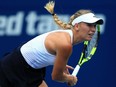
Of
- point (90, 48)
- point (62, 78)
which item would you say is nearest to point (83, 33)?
point (62, 78)

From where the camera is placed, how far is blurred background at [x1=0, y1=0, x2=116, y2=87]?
5.27 metres

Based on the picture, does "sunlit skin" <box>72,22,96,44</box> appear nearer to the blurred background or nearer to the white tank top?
the white tank top

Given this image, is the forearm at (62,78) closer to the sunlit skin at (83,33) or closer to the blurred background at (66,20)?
the sunlit skin at (83,33)

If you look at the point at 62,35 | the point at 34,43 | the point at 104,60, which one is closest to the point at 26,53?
the point at 34,43

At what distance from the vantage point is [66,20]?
5.45 metres

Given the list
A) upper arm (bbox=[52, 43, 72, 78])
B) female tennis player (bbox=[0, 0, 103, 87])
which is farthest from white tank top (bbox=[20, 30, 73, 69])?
upper arm (bbox=[52, 43, 72, 78])

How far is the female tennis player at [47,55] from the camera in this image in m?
3.41

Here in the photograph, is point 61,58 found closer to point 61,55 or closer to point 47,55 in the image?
point 61,55

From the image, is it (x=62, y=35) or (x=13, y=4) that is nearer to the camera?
(x=62, y=35)

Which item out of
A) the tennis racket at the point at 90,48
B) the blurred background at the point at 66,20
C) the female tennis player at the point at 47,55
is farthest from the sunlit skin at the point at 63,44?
the blurred background at the point at 66,20

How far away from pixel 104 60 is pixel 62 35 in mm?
1909

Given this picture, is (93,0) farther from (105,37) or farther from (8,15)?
(8,15)

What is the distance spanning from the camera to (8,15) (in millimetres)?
5715

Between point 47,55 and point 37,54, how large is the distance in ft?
0.31
